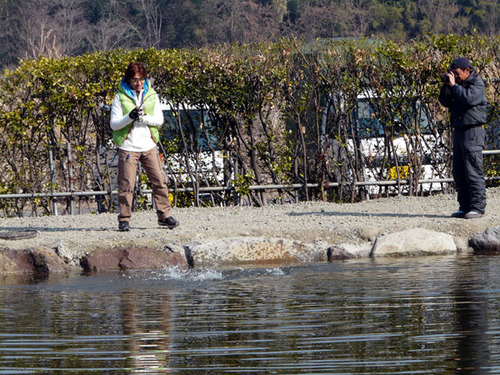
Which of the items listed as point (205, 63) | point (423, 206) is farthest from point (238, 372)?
point (205, 63)

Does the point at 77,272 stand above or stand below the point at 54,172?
below

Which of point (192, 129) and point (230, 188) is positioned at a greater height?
point (192, 129)

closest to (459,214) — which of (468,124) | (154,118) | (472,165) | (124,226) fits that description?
(472,165)

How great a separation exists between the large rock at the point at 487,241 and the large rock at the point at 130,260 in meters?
2.83

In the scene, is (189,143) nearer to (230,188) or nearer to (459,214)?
(230,188)

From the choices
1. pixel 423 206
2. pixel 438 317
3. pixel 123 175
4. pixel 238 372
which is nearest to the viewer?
pixel 238 372

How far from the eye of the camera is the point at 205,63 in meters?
12.2

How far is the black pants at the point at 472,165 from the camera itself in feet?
32.5

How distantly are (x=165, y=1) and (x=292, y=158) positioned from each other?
3842cm

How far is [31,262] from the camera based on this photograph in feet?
28.2

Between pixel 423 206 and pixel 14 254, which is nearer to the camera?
pixel 14 254

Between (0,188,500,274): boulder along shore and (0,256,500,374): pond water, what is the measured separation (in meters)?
0.58

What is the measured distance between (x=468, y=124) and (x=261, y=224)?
2.42 metres

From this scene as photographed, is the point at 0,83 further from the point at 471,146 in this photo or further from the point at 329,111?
the point at 471,146
